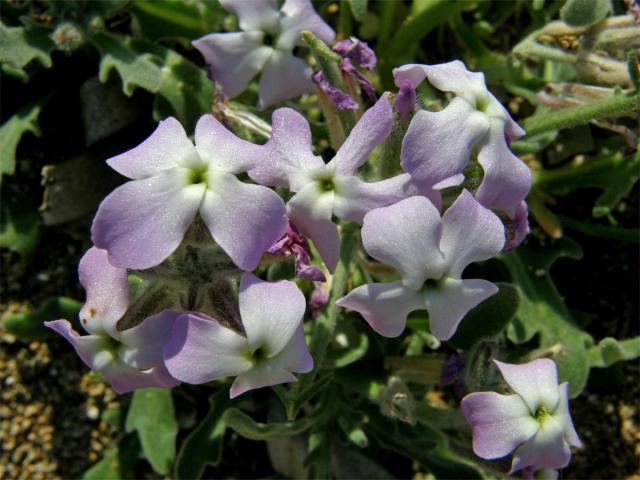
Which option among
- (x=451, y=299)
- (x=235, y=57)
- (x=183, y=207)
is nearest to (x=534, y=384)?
(x=451, y=299)

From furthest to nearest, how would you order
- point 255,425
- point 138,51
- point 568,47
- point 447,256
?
point 138,51 → point 568,47 → point 255,425 → point 447,256

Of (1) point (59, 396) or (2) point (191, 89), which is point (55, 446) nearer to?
(1) point (59, 396)

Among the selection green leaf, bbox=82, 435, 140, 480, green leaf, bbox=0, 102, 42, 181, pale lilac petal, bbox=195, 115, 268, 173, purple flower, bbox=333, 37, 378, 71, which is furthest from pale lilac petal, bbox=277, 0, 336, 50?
green leaf, bbox=82, 435, 140, 480

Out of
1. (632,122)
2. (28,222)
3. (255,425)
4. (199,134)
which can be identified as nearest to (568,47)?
(632,122)

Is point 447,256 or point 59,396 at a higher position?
point 447,256

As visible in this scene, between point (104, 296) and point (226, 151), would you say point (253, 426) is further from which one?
point (226, 151)

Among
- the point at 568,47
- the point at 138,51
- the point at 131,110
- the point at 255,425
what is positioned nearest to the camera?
the point at 255,425
